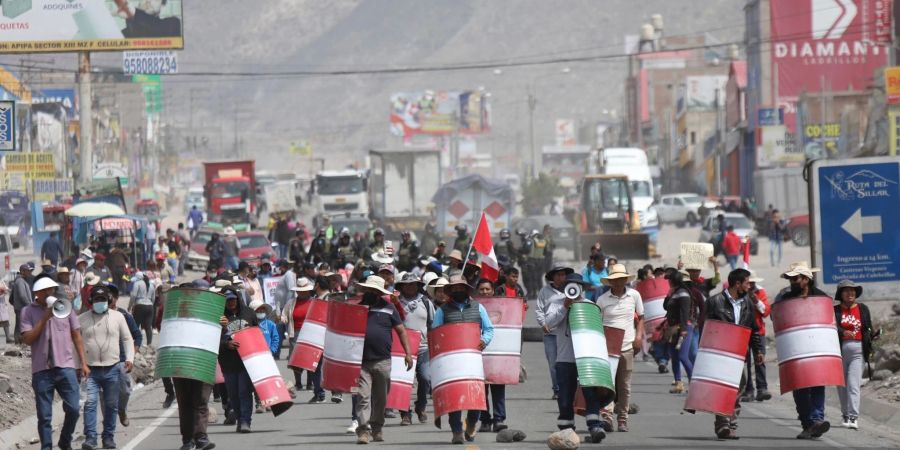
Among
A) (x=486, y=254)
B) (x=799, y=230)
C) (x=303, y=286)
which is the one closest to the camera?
(x=486, y=254)

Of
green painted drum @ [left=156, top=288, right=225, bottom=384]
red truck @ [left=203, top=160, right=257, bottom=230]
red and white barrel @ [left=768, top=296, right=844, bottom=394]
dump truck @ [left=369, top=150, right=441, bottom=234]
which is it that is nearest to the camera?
green painted drum @ [left=156, top=288, right=225, bottom=384]

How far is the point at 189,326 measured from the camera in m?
15.3

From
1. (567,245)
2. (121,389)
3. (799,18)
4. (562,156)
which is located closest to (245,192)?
(567,245)

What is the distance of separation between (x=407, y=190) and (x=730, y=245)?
27.0 m

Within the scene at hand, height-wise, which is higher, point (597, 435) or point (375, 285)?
point (375, 285)

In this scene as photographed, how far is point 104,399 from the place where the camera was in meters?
16.2

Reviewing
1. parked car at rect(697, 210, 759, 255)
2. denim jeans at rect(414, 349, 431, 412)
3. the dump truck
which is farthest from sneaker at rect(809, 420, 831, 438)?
the dump truck

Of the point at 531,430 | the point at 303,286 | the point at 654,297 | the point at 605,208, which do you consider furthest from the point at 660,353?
the point at 605,208

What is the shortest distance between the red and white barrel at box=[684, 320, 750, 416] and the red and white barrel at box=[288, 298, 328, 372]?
16.6 feet

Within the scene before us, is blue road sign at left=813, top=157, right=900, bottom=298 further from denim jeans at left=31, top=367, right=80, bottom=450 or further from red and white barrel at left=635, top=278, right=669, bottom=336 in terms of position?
denim jeans at left=31, top=367, right=80, bottom=450

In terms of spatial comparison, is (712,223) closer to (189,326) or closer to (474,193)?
(474,193)

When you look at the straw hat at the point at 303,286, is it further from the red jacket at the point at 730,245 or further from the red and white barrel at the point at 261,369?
the red jacket at the point at 730,245

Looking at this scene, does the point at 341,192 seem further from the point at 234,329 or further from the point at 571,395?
the point at 571,395

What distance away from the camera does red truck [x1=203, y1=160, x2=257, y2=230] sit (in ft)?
259
